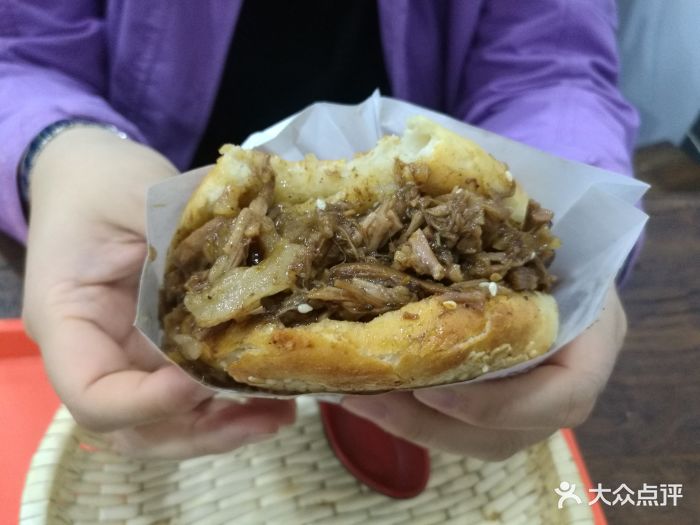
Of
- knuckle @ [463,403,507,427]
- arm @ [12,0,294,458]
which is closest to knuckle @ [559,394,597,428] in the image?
knuckle @ [463,403,507,427]

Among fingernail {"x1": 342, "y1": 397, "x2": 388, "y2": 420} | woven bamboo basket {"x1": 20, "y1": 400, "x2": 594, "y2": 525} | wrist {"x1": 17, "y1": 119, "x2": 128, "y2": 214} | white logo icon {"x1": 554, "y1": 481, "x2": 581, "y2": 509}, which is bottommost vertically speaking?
woven bamboo basket {"x1": 20, "y1": 400, "x2": 594, "y2": 525}

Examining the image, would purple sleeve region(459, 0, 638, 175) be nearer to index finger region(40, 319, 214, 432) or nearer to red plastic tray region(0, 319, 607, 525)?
red plastic tray region(0, 319, 607, 525)

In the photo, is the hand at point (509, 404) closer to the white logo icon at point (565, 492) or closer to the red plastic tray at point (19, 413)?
the white logo icon at point (565, 492)

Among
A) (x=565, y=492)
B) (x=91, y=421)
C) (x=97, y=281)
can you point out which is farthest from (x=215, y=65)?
(x=565, y=492)

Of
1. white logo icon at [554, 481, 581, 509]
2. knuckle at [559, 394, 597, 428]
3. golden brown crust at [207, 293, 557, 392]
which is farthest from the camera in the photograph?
white logo icon at [554, 481, 581, 509]

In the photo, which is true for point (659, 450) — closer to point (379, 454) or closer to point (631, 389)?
point (631, 389)

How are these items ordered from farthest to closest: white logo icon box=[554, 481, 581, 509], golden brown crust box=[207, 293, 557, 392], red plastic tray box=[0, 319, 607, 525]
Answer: red plastic tray box=[0, 319, 607, 525] → white logo icon box=[554, 481, 581, 509] → golden brown crust box=[207, 293, 557, 392]

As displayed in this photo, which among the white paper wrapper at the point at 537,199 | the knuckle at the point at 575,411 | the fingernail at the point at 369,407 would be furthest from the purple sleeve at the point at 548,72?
the fingernail at the point at 369,407
